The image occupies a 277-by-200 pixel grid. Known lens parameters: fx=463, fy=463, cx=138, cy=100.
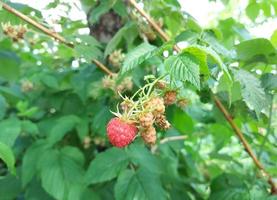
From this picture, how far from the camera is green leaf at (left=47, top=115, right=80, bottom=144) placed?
180 cm

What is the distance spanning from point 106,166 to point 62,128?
0.25 m

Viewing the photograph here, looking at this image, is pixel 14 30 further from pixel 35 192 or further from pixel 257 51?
pixel 257 51

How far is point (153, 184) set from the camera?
5.47 ft

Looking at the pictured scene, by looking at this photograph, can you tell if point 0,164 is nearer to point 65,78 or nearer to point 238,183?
point 65,78

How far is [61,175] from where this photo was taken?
5.81 ft

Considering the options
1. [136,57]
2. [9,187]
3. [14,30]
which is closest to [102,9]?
[14,30]

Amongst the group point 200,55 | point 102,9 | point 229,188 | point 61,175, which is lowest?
point 229,188

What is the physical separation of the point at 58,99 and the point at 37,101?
22 centimetres

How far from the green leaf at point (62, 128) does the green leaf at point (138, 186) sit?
0.96ft

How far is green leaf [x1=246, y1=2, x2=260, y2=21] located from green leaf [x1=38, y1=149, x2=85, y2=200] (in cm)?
90

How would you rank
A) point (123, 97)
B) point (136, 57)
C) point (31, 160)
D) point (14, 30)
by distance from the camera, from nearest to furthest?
point (136, 57)
point (123, 97)
point (14, 30)
point (31, 160)

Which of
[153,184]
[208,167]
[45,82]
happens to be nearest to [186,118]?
[153,184]

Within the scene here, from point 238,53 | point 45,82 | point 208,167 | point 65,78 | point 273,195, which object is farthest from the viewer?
point 208,167

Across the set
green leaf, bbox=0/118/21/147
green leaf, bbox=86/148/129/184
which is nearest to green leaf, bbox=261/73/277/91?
green leaf, bbox=86/148/129/184
